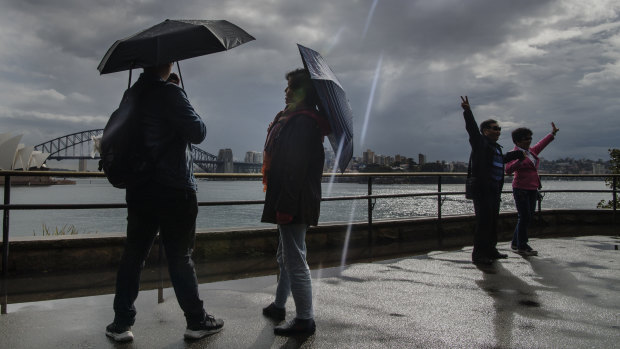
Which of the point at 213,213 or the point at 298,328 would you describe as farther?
the point at 213,213

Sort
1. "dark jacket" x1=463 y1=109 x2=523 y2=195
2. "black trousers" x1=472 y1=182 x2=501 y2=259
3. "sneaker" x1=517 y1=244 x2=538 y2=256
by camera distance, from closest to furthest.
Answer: "dark jacket" x1=463 y1=109 x2=523 y2=195
"black trousers" x1=472 y1=182 x2=501 y2=259
"sneaker" x1=517 y1=244 x2=538 y2=256

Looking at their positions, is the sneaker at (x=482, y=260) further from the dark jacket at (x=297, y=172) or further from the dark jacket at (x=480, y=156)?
the dark jacket at (x=297, y=172)

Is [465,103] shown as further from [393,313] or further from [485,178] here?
[393,313]

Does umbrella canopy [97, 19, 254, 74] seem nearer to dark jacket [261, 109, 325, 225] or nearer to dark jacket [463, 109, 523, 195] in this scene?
dark jacket [261, 109, 325, 225]

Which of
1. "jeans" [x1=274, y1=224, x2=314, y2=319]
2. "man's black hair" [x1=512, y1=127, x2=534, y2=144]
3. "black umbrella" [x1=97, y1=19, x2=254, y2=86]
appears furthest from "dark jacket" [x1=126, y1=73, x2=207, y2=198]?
"man's black hair" [x1=512, y1=127, x2=534, y2=144]

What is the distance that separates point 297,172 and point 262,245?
3.16 metres

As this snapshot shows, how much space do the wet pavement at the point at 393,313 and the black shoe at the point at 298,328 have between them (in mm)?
52

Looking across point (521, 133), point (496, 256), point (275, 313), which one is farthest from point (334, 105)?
point (521, 133)

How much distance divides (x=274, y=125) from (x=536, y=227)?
736 cm

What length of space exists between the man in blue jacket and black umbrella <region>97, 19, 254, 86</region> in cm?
11

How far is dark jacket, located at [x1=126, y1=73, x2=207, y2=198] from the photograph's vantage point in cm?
233

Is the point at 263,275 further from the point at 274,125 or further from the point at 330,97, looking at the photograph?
the point at 330,97

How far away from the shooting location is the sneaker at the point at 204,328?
99.6 inches

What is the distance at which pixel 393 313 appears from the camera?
3.05 m
